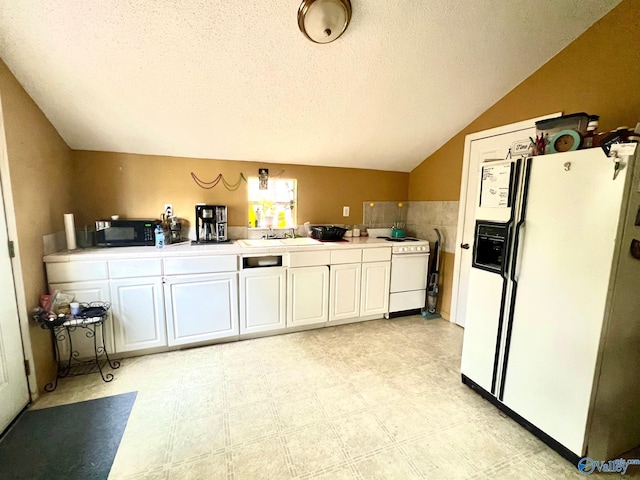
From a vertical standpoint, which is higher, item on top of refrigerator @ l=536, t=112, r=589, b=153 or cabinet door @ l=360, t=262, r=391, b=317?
item on top of refrigerator @ l=536, t=112, r=589, b=153

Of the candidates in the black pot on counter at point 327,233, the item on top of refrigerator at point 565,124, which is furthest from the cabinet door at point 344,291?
the item on top of refrigerator at point 565,124

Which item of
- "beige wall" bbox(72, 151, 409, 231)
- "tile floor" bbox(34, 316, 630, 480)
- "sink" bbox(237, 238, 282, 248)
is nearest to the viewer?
"tile floor" bbox(34, 316, 630, 480)

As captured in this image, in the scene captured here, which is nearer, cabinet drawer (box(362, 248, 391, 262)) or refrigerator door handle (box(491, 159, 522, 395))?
refrigerator door handle (box(491, 159, 522, 395))

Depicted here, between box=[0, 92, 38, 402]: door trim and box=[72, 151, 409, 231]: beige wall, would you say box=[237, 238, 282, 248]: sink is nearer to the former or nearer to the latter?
box=[72, 151, 409, 231]: beige wall

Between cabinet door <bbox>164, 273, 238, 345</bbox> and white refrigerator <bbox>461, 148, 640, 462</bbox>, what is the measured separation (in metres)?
2.15

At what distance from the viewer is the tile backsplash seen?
10.7 ft

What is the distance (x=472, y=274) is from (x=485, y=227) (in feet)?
1.20

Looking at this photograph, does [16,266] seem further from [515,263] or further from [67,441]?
[515,263]

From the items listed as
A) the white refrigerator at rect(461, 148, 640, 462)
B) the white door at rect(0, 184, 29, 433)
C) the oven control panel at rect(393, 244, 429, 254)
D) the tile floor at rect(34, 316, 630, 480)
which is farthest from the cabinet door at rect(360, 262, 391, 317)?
the white door at rect(0, 184, 29, 433)

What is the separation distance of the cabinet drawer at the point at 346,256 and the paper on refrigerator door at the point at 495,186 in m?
1.38

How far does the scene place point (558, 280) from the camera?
5.05ft

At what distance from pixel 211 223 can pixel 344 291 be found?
1.58 m

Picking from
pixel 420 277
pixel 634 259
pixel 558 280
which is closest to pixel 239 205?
pixel 420 277

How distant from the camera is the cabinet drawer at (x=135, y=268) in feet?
7.43
